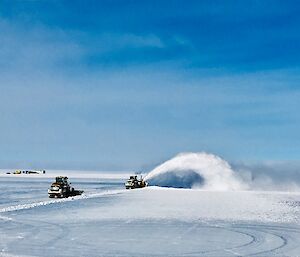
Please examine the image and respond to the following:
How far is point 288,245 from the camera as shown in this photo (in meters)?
17.9

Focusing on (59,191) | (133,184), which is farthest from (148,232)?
(133,184)

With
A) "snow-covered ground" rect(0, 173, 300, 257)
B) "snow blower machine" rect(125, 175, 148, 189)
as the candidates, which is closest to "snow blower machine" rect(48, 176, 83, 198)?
"snow-covered ground" rect(0, 173, 300, 257)

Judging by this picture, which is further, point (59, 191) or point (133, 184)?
point (133, 184)

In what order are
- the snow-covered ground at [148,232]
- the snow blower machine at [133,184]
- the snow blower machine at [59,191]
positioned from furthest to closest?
the snow blower machine at [133,184] → the snow blower machine at [59,191] → the snow-covered ground at [148,232]

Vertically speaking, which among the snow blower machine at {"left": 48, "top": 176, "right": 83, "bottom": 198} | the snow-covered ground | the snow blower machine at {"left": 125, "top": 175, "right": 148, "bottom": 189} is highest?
the snow blower machine at {"left": 125, "top": 175, "right": 148, "bottom": 189}

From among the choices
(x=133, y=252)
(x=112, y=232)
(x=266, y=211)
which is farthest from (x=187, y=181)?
(x=133, y=252)

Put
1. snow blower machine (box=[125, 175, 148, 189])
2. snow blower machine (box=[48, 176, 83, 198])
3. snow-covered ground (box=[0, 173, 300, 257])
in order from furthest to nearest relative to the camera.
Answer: snow blower machine (box=[125, 175, 148, 189])
snow blower machine (box=[48, 176, 83, 198])
snow-covered ground (box=[0, 173, 300, 257])

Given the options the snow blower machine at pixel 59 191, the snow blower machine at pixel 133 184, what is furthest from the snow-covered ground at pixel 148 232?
the snow blower machine at pixel 133 184

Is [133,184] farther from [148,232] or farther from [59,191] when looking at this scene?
[148,232]

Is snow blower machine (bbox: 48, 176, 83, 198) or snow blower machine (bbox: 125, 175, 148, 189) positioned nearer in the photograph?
snow blower machine (bbox: 48, 176, 83, 198)

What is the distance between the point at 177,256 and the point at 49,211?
16368 mm

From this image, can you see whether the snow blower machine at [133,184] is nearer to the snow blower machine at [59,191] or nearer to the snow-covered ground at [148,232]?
the snow blower machine at [59,191]

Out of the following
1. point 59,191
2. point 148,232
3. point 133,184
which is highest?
point 133,184

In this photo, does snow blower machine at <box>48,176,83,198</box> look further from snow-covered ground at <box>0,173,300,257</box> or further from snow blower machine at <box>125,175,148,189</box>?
snow blower machine at <box>125,175,148,189</box>
